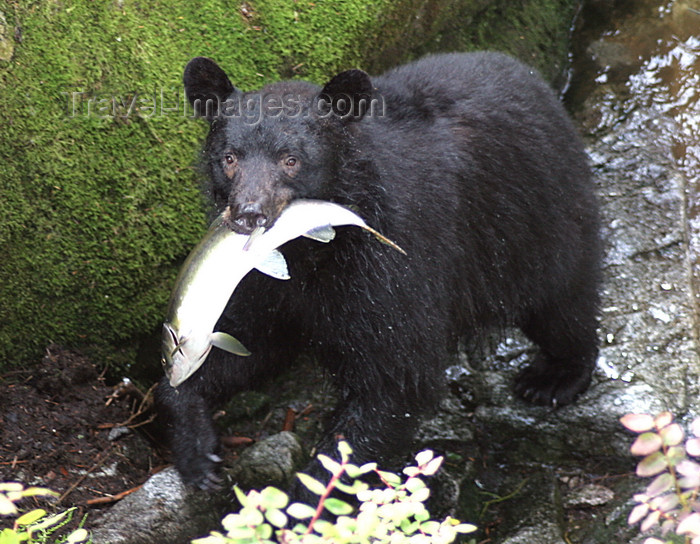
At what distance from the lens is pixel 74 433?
4.31 metres

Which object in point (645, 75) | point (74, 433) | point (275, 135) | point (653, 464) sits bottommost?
point (74, 433)

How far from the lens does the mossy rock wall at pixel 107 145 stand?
421 centimetres

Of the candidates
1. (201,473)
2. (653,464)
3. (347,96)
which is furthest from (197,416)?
(653,464)

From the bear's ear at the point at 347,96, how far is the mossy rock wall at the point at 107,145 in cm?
128

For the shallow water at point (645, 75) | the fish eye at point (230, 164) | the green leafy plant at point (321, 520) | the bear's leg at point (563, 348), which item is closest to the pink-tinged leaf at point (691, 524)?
the green leafy plant at point (321, 520)

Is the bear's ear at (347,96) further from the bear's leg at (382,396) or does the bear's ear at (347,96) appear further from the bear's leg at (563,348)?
the bear's leg at (563,348)

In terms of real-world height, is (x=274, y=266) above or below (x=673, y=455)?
above

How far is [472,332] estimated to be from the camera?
15.3ft

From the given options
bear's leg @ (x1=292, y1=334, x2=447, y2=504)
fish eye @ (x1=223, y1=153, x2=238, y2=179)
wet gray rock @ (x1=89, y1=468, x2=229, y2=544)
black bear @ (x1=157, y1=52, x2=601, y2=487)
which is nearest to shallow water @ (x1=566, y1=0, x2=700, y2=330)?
black bear @ (x1=157, y1=52, x2=601, y2=487)

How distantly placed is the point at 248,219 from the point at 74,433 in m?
1.89

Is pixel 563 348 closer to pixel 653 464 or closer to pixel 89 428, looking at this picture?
pixel 89 428

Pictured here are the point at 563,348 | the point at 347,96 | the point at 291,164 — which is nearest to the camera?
the point at 291,164

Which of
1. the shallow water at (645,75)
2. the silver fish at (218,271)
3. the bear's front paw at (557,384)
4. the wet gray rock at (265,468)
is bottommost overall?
the wet gray rock at (265,468)

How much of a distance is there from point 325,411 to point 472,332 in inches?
41.4
